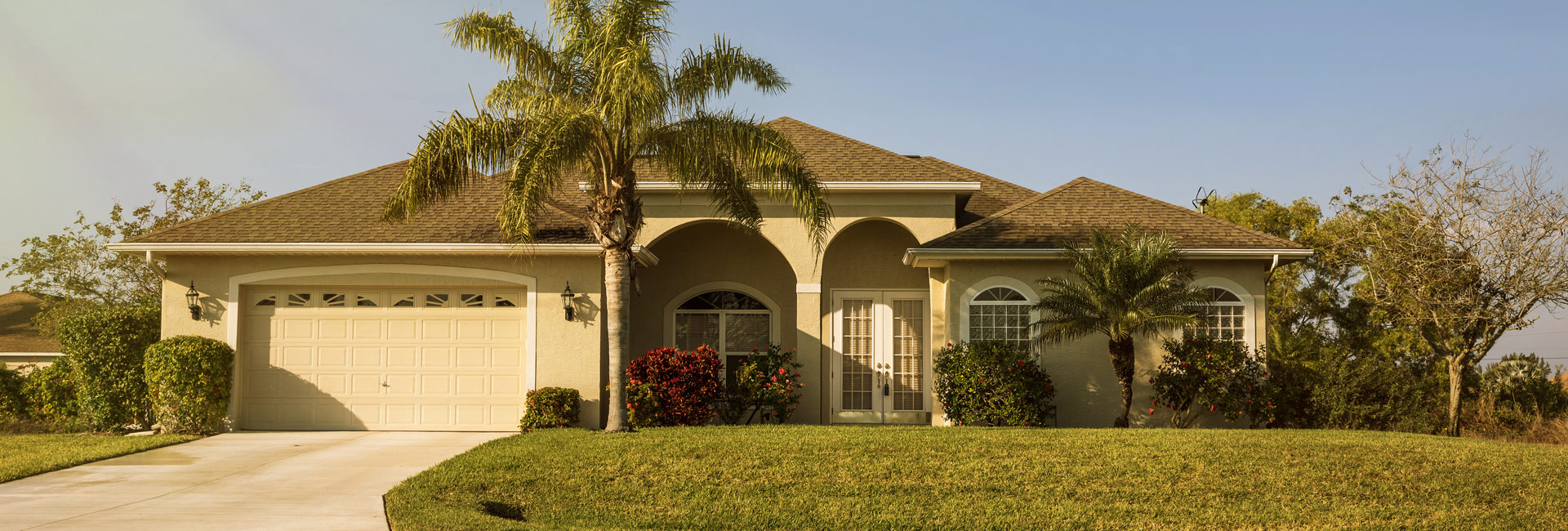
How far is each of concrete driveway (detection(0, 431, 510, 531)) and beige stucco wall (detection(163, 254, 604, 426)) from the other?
1.69 m

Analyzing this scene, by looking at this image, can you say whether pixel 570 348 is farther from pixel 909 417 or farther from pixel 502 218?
pixel 909 417

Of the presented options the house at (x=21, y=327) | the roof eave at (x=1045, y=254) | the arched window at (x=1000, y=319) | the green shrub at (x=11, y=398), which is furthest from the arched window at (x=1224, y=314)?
the house at (x=21, y=327)

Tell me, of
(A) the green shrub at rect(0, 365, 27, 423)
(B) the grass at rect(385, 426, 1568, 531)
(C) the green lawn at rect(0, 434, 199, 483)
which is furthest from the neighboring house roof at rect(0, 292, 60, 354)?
(B) the grass at rect(385, 426, 1568, 531)

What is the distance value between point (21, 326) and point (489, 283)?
95.6 ft

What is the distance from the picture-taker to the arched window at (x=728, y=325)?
17656 millimetres

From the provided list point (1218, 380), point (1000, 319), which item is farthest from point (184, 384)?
point (1218, 380)

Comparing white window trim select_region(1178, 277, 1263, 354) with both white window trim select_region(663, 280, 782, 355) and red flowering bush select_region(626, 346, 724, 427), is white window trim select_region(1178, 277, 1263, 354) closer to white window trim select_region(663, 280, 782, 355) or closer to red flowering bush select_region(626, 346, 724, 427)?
white window trim select_region(663, 280, 782, 355)

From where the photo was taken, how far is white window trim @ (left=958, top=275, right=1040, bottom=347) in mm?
14852

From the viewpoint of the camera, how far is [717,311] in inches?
699

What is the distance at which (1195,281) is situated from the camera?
14789 mm

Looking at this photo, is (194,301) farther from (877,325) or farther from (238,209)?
(877,325)

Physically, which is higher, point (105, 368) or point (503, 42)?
point (503, 42)

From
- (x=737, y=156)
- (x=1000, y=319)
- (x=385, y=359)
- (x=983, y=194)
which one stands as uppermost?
(x=983, y=194)

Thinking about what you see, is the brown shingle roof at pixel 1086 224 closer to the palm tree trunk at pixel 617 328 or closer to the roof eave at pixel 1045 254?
the roof eave at pixel 1045 254
